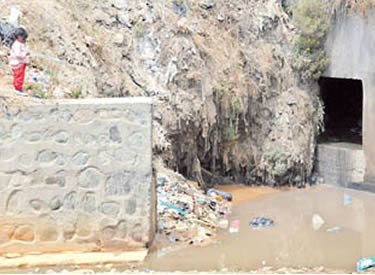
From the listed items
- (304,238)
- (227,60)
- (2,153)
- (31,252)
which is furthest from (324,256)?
(227,60)

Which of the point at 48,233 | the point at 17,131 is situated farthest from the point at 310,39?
the point at 48,233

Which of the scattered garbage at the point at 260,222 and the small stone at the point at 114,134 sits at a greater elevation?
the small stone at the point at 114,134

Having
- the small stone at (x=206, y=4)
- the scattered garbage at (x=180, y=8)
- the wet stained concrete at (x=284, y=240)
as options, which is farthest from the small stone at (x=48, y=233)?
the small stone at (x=206, y=4)

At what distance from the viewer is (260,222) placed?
32.0ft

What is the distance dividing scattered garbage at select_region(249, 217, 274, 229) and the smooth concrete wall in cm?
332

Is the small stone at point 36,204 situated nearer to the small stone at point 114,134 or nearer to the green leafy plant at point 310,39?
the small stone at point 114,134

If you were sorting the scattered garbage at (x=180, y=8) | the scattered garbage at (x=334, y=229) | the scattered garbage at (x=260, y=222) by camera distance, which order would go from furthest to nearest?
the scattered garbage at (x=180, y=8) < the scattered garbage at (x=260, y=222) < the scattered garbage at (x=334, y=229)

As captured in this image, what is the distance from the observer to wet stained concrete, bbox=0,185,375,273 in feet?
23.3

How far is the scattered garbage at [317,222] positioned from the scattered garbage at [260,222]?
0.69 meters

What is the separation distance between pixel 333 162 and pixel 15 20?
7.08 m

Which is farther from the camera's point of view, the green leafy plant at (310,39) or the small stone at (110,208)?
the green leafy plant at (310,39)

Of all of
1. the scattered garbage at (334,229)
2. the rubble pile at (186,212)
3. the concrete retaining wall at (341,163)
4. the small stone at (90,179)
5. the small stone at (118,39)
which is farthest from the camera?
the concrete retaining wall at (341,163)

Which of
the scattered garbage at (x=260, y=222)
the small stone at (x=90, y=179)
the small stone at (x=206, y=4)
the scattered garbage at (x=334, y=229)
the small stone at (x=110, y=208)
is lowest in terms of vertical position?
the scattered garbage at (x=334, y=229)

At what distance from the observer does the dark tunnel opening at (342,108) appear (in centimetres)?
1423
